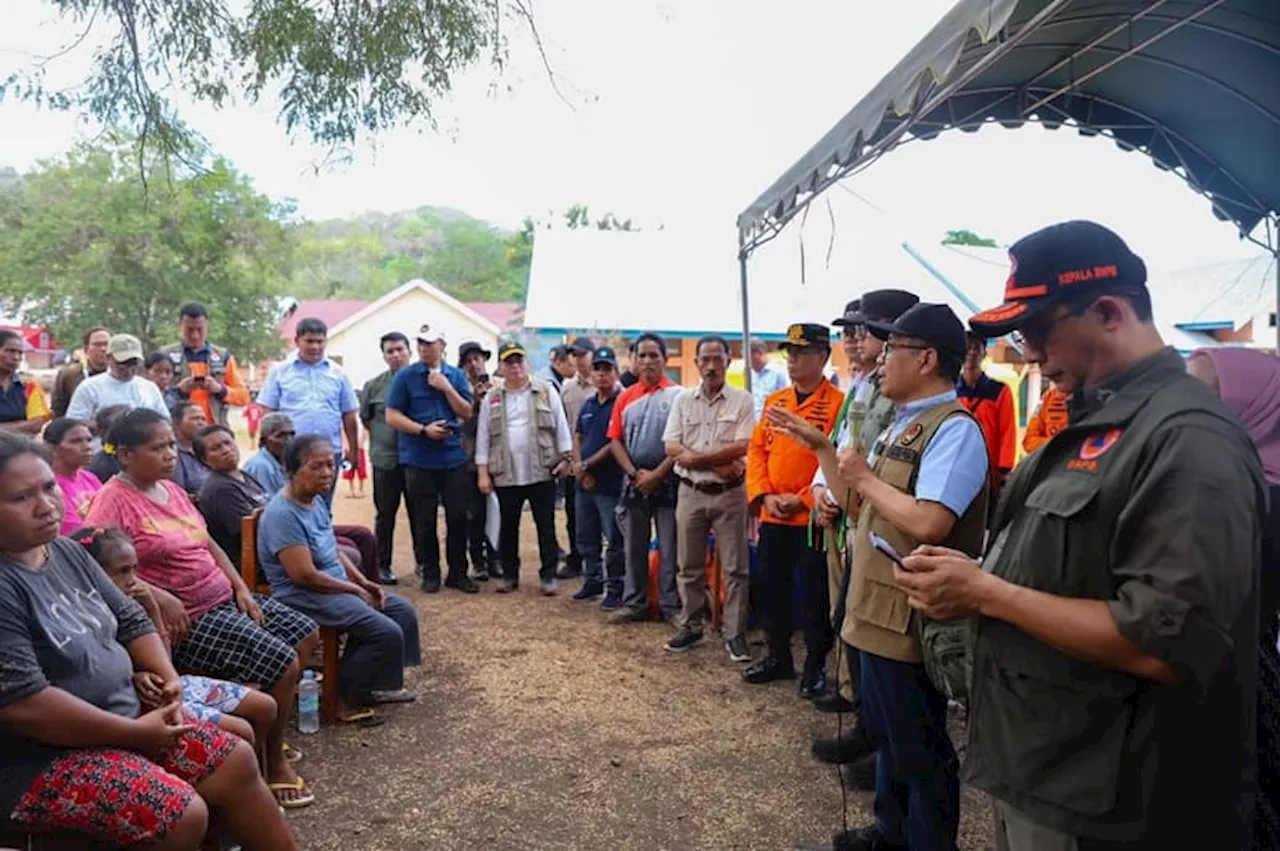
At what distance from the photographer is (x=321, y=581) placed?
4.13 meters

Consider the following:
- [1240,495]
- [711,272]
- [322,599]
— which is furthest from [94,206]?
[1240,495]

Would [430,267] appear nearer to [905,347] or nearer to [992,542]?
[905,347]

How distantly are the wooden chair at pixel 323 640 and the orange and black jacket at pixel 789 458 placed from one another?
7.41 feet

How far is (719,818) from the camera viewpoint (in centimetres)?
334

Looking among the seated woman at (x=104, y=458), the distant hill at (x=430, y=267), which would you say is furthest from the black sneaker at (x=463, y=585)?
the distant hill at (x=430, y=267)

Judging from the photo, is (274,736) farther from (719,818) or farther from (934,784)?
(934,784)

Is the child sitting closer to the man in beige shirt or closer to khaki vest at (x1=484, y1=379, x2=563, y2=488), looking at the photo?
the man in beige shirt

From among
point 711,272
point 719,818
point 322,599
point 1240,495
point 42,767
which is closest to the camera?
point 1240,495

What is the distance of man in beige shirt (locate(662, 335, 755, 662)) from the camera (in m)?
5.12

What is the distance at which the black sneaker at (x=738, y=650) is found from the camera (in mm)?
5059

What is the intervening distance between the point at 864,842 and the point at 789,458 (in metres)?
2.00

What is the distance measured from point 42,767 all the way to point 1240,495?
276 centimetres

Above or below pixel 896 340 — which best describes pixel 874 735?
below

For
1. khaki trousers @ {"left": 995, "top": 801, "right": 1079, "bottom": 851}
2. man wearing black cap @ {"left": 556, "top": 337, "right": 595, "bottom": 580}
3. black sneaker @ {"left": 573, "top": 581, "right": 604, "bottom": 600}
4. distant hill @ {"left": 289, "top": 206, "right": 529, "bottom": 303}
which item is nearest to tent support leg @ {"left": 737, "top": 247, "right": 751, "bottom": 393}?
man wearing black cap @ {"left": 556, "top": 337, "right": 595, "bottom": 580}
